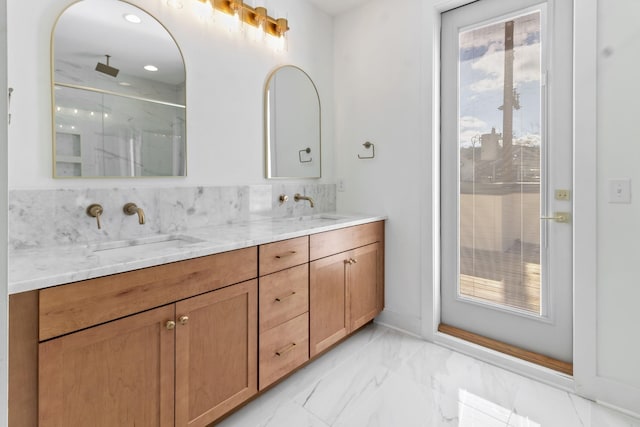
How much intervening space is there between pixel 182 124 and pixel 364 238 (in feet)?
4.63

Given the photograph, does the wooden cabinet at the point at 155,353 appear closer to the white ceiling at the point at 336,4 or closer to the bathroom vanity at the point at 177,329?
the bathroom vanity at the point at 177,329

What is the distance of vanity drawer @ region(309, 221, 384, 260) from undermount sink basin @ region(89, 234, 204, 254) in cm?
68

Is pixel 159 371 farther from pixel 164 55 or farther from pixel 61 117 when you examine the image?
pixel 164 55

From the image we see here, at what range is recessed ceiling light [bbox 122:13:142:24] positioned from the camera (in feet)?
5.64

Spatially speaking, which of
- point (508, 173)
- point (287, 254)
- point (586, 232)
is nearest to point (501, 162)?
point (508, 173)

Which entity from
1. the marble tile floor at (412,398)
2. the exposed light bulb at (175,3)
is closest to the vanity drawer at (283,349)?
the marble tile floor at (412,398)

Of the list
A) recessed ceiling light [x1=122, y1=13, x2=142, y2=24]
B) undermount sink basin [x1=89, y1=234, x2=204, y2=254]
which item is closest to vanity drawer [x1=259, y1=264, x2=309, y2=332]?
undermount sink basin [x1=89, y1=234, x2=204, y2=254]

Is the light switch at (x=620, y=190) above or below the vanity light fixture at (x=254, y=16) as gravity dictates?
below

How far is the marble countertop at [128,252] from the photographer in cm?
108

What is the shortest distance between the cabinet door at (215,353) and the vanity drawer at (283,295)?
61mm

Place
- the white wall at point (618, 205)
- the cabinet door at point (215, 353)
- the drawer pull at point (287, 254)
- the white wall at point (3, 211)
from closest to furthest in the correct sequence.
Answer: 1. the white wall at point (3, 211)
2. the cabinet door at point (215, 353)
3. the white wall at point (618, 205)
4. the drawer pull at point (287, 254)

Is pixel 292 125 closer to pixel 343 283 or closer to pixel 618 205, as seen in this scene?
pixel 343 283

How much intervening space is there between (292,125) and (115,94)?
48.7 inches

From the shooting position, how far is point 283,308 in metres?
1.83
